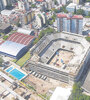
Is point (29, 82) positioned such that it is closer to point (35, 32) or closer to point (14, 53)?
point (14, 53)

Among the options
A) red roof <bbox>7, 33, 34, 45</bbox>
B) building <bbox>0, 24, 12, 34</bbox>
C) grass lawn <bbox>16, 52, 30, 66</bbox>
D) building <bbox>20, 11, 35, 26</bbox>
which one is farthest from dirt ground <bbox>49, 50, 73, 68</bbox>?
building <bbox>0, 24, 12, 34</bbox>

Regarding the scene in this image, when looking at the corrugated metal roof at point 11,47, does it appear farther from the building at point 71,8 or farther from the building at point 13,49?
the building at point 71,8

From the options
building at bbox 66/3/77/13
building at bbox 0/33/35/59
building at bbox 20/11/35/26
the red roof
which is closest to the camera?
building at bbox 0/33/35/59

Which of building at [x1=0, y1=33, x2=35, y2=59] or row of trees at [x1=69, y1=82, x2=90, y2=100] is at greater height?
building at [x1=0, y1=33, x2=35, y2=59]

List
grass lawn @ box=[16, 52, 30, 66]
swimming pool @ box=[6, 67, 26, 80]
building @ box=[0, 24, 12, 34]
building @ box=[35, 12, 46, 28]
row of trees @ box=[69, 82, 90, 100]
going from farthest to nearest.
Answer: building @ box=[0, 24, 12, 34] → building @ box=[35, 12, 46, 28] → grass lawn @ box=[16, 52, 30, 66] → swimming pool @ box=[6, 67, 26, 80] → row of trees @ box=[69, 82, 90, 100]

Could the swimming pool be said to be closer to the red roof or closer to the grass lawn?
the grass lawn

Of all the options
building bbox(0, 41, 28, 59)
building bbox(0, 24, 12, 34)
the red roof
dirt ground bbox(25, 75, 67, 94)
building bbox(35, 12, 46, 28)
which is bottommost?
dirt ground bbox(25, 75, 67, 94)

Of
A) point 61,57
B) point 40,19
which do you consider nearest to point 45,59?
point 61,57
